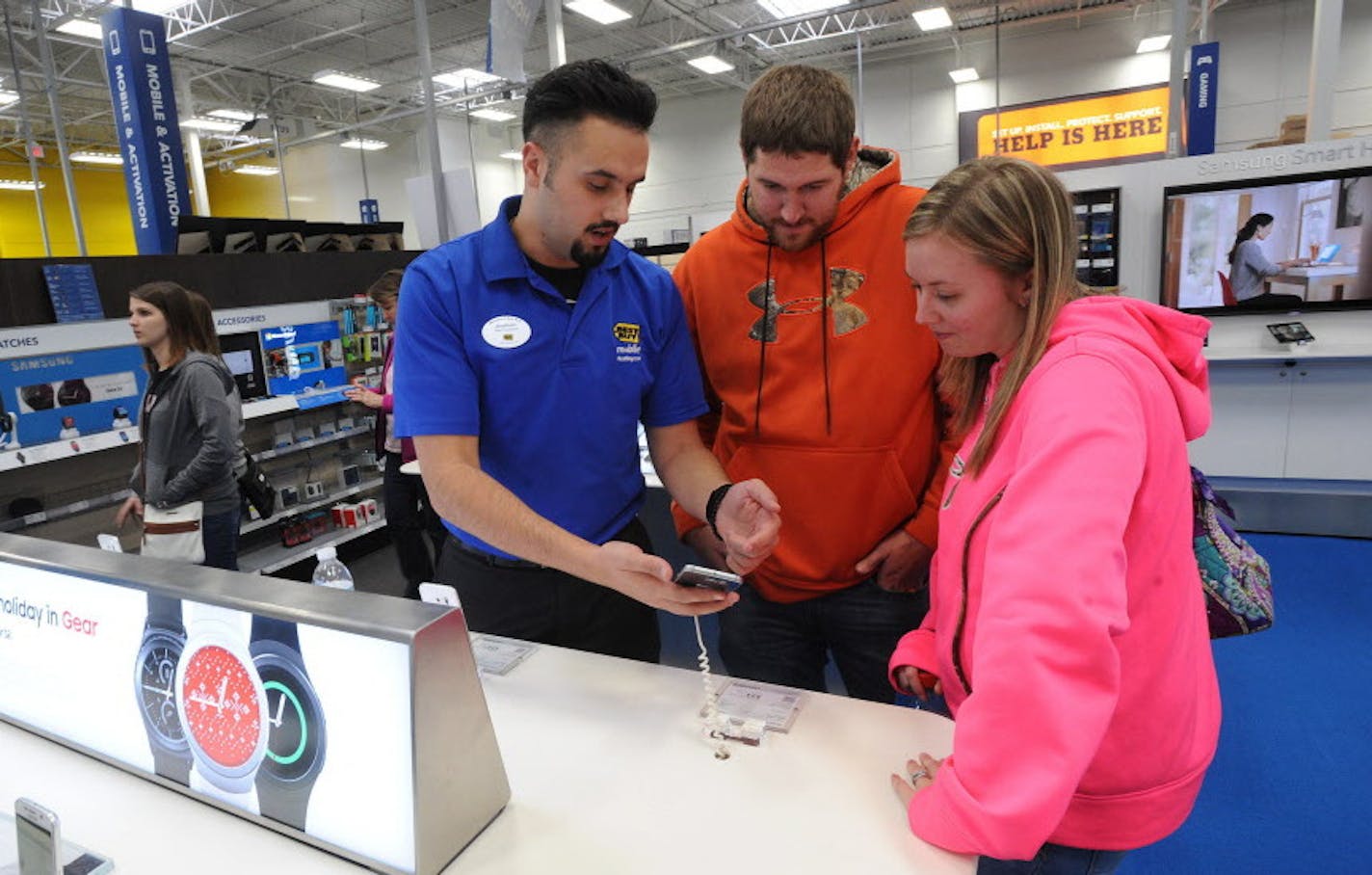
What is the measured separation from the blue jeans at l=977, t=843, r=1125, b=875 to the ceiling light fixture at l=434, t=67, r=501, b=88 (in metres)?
13.8

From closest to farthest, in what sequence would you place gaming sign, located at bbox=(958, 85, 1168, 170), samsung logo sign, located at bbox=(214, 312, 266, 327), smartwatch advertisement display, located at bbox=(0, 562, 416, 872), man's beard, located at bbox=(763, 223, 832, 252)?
smartwatch advertisement display, located at bbox=(0, 562, 416, 872) < man's beard, located at bbox=(763, 223, 832, 252) < samsung logo sign, located at bbox=(214, 312, 266, 327) < gaming sign, located at bbox=(958, 85, 1168, 170)

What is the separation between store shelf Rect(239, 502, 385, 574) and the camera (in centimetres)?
482

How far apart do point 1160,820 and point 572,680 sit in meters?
0.90

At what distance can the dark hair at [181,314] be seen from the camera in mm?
3307

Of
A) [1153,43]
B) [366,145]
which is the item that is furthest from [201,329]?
[366,145]

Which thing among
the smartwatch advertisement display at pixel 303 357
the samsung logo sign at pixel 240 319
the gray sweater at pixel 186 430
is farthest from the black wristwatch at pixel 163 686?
the smartwatch advertisement display at pixel 303 357

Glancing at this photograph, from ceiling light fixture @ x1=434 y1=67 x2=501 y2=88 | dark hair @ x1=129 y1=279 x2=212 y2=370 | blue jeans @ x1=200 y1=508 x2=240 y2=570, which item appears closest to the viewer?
dark hair @ x1=129 y1=279 x2=212 y2=370

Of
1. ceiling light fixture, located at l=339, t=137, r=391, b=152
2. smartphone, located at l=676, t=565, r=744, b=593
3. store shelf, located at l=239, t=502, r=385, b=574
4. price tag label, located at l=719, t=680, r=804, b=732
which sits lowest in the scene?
store shelf, located at l=239, t=502, r=385, b=574

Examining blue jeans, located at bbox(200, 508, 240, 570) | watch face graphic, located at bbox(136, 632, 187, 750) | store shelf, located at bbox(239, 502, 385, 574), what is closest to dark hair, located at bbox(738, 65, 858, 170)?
watch face graphic, located at bbox(136, 632, 187, 750)

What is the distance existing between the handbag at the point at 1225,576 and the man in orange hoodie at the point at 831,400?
52 cm

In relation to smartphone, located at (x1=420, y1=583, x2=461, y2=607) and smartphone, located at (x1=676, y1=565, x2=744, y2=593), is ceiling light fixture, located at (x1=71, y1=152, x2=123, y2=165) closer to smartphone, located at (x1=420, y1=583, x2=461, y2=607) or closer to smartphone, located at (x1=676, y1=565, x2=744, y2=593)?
smartphone, located at (x1=420, y1=583, x2=461, y2=607)

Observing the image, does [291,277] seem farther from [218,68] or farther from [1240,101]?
[1240,101]

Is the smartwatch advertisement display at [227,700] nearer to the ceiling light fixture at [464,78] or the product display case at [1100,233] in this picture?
the product display case at [1100,233]

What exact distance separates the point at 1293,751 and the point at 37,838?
338 centimetres
